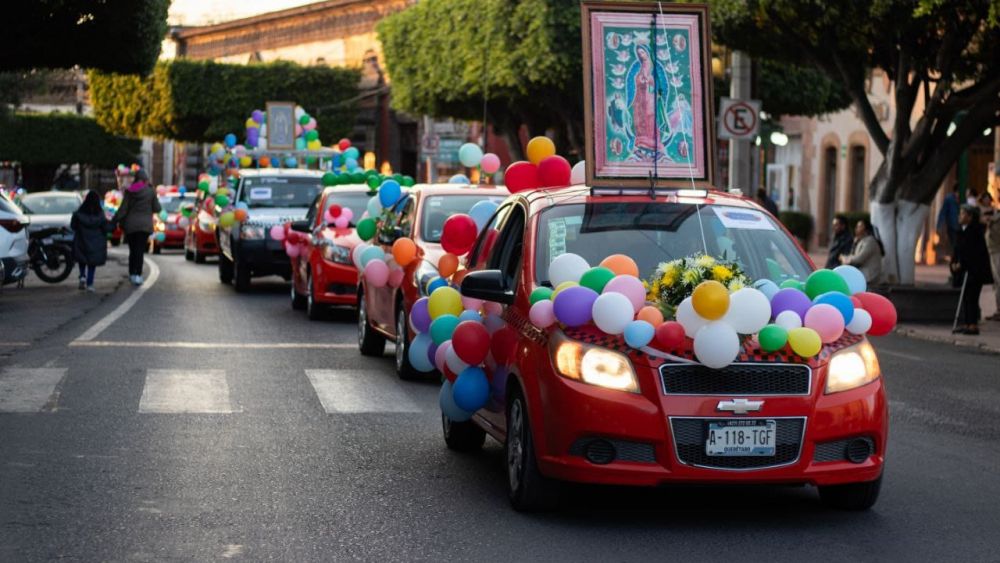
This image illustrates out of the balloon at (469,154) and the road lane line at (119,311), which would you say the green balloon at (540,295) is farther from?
the road lane line at (119,311)

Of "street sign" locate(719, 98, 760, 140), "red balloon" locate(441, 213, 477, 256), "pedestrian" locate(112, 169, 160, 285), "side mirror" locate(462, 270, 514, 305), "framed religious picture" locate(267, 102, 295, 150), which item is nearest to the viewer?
"side mirror" locate(462, 270, 514, 305)

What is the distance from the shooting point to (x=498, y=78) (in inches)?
1762

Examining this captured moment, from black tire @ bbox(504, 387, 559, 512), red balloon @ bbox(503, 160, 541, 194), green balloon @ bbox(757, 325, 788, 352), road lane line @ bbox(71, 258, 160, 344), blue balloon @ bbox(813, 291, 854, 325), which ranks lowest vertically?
road lane line @ bbox(71, 258, 160, 344)

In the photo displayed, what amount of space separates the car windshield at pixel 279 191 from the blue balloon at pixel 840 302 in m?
19.7

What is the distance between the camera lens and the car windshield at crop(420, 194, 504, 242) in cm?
1595

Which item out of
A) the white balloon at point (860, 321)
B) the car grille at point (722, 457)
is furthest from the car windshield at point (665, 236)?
the car grille at point (722, 457)

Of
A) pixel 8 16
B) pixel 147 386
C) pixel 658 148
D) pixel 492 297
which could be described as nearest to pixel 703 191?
pixel 658 148

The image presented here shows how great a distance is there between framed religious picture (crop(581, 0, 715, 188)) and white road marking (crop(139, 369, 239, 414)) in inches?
142

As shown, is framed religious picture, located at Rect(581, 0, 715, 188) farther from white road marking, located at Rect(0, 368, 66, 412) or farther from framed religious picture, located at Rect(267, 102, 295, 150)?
framed religious picture, located at Rect(267, 102, 295, 150)

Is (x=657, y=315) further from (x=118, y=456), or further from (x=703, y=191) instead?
(x=118, y=456)

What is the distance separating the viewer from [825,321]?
8148 mm

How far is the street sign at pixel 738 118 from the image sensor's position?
1059 inches

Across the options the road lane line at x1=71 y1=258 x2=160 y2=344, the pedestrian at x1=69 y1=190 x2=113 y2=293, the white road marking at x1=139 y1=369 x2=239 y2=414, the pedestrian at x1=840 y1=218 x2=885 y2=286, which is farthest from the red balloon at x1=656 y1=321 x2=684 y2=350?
the pedestrian at x1=69 y1=190 x2=113 y2=293

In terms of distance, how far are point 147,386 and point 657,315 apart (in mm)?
6606
